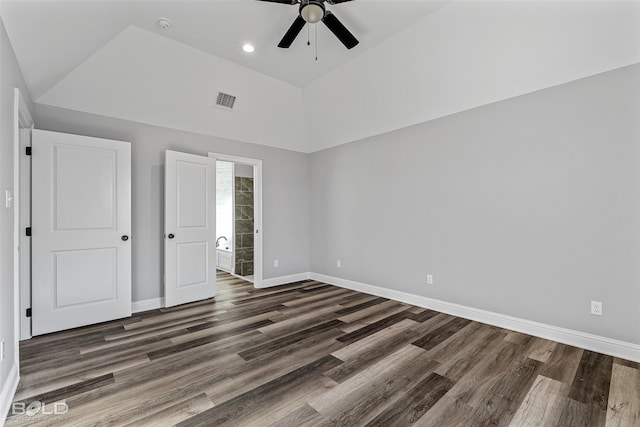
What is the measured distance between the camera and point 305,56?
3.64 meters

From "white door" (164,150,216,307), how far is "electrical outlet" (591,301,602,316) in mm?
4430

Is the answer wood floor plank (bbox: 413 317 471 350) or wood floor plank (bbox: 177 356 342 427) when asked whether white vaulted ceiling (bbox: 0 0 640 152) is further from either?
wood floor plank (bbox: 177 356 342 427)

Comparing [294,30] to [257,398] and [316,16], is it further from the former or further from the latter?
[257,398]

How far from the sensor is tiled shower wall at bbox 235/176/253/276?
20.7 feet

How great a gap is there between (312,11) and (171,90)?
2.32 meters

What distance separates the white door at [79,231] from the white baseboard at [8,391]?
45.5 inches

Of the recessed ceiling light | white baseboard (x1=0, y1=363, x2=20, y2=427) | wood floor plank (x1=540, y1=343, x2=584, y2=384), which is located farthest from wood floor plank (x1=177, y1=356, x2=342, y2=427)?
the recessed ceiling light

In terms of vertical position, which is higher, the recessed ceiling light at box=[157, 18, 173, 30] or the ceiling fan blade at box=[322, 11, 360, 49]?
the recessed ceiling light at box=[157, 18, 173, 30]

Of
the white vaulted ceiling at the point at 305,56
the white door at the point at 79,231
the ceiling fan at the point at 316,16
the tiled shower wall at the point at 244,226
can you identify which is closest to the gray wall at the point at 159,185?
the white vaulted ceiling at the point at 305,56

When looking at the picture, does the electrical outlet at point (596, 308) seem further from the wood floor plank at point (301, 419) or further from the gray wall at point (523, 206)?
the wood floor plank at point (301, 419)

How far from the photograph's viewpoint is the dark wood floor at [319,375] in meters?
1.82

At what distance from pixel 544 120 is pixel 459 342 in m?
2.35

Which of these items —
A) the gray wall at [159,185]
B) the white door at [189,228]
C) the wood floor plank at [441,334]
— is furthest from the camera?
the white door at [189,228]

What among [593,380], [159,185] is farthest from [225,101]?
[593,380]
